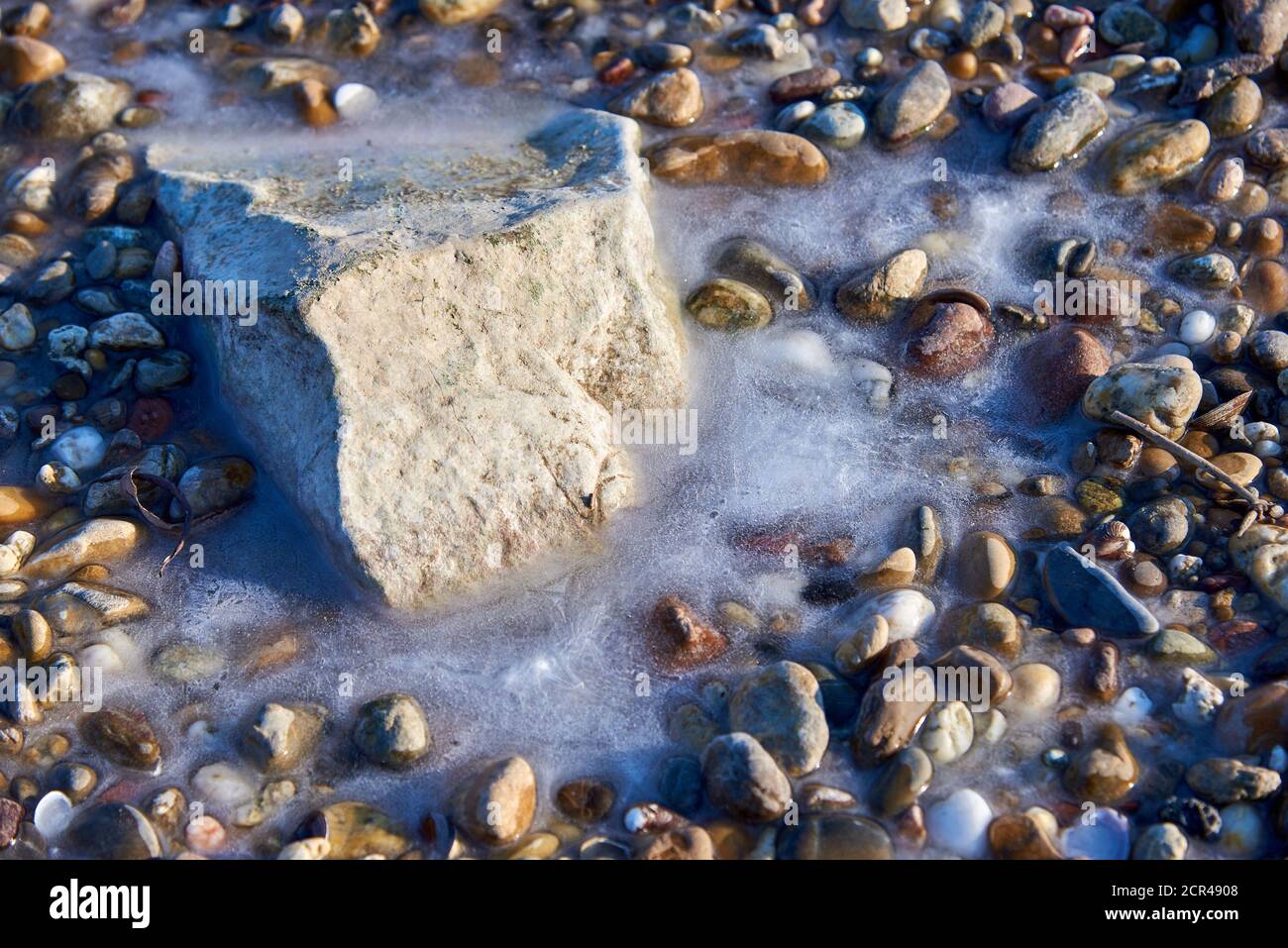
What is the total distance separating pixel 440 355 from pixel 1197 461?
2719mm

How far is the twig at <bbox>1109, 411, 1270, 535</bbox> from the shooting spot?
13.0ft

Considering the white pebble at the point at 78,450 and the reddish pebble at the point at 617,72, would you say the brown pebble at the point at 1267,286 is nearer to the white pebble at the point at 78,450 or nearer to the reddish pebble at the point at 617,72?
the reddish pebble at the point at 617,72

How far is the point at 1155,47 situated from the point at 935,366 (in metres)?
2.36

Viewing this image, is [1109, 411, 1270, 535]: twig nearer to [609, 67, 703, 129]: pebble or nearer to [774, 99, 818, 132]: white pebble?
[774, 99, 818, 132]: white pebble

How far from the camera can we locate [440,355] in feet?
13.0

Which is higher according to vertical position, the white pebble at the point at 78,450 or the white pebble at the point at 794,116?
the white pebble at the point at 794,116

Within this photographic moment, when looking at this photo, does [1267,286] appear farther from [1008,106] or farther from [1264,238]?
[1008,106]

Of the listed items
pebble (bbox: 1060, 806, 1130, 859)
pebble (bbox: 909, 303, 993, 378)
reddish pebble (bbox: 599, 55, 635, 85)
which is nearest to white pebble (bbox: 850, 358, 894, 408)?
pebble (bbox: 909, 303, 993, 378)

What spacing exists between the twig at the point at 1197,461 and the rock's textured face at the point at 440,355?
1.66 metres

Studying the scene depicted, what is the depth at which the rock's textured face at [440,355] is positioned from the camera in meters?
3.78

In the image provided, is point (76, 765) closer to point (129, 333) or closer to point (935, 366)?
point (129, 333)

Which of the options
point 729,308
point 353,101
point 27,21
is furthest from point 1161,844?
point 27,21

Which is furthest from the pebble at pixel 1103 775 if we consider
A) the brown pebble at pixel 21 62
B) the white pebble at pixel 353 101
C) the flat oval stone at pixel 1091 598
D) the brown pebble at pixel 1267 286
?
the brown pebble at pixel 21 62

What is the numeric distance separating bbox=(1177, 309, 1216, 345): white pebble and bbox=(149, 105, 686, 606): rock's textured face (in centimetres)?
203
